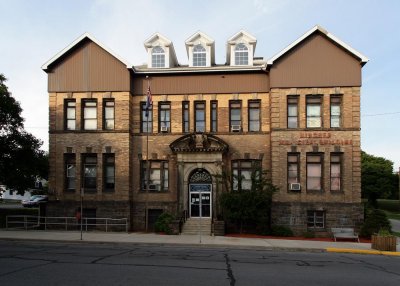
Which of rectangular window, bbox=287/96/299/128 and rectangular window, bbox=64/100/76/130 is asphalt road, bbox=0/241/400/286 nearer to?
rectangular window, bbox=287/96/299/128

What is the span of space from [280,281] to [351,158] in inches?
680

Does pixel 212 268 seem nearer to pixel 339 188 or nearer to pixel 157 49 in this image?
pixel 339 188

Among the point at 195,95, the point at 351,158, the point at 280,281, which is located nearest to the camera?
the point at 280,281

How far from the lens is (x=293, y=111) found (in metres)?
26.8

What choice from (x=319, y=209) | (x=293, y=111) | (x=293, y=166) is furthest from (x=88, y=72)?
(x=319, y=209)

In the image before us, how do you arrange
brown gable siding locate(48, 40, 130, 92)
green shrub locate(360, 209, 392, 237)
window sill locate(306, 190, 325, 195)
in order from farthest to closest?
1. brown gable siding locate(48, 40, 130, 92)
2. window sill locate(306, 190, 325, 195)
3. green shrub locate(360, 209, 392, 237)

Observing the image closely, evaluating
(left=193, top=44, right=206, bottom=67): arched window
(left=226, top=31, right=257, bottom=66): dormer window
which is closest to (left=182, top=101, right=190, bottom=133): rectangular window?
(left=193, top=44, right=206, bottom=67): arched window

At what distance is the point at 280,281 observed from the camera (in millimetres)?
10734

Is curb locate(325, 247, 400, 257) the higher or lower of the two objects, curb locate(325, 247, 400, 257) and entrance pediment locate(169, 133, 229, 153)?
the lower

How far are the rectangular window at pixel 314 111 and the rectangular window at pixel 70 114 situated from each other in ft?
53.2

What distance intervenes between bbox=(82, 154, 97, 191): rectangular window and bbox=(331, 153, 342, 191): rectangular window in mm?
16219

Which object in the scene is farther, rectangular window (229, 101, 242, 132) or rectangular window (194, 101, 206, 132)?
rectangular window (194, 101, 206, 132)

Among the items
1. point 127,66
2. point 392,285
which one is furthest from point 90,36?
point 392,285

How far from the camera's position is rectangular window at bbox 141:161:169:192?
27719 millimetres
